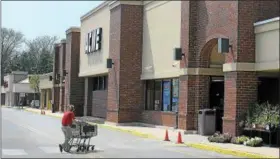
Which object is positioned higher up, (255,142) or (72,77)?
(72,77)

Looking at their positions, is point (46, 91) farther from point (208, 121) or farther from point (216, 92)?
point (208, 121)

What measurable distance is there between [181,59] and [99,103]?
15607 mm

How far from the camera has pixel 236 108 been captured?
20.5 meters

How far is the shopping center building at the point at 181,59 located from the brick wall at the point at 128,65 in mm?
Result: 63

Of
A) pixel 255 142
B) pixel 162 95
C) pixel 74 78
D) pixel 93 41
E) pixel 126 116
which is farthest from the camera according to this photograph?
pixel 74 78

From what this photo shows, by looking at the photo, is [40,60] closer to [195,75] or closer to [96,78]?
[96,78]

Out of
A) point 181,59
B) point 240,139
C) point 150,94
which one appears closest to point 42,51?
point 150,94

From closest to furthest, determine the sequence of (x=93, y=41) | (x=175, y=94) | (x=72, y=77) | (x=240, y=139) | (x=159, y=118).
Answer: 1. (x=240, y=139)
2. (x=175, y=94)
3. (x=159, y=118)
4. (x=93, y=41)
5. (x=72, y=77)

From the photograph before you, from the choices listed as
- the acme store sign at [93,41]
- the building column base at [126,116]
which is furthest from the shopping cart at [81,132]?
the acme store sign at [93,41]

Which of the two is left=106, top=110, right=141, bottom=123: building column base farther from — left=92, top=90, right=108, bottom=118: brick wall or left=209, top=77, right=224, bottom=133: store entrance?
left=209, top=77, right=224, bottom=133: store entrance

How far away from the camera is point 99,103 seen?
130 ft

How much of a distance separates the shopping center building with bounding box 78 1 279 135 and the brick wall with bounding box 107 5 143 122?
0.06 metres

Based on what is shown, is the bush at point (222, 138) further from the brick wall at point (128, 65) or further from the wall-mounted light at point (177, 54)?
the brick wall at point (128, 65)

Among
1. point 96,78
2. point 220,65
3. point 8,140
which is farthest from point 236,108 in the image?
point 96,78
